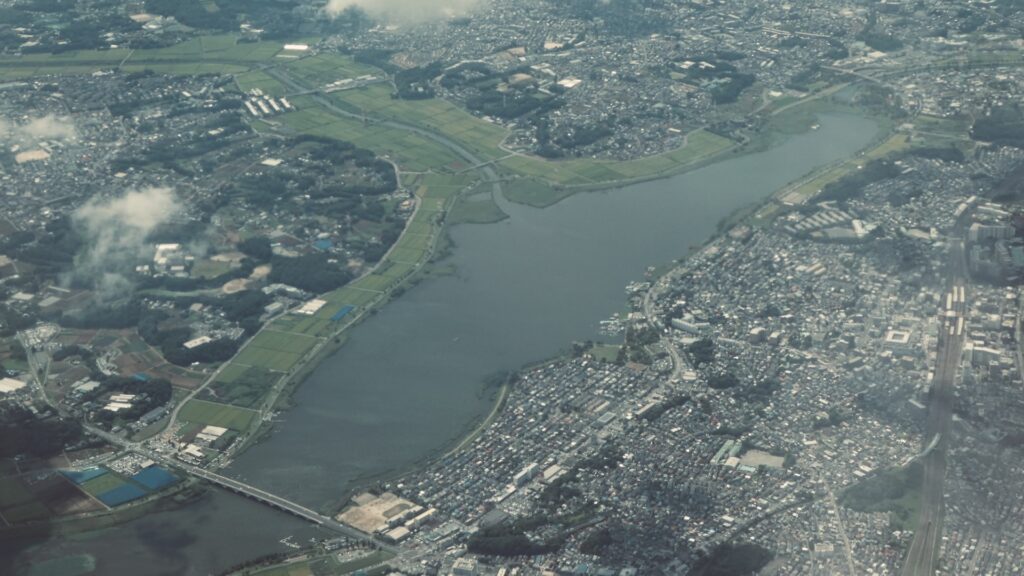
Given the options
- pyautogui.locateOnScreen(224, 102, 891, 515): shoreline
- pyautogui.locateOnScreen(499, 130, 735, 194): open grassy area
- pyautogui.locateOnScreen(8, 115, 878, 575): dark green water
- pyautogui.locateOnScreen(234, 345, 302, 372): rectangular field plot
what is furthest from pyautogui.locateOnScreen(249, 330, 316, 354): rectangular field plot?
pyautogui.locateOnScreen(499, 130, 735, 194): open grassy area

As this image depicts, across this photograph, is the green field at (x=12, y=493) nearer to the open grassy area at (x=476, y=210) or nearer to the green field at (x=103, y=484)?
the green field at (x=103, y=484)

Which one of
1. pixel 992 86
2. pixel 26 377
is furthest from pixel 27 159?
pixel 992 86

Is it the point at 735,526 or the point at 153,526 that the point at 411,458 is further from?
the point at 735,526

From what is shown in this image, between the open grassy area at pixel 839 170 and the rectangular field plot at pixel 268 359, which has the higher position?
the open grassy area at pixel 839 170

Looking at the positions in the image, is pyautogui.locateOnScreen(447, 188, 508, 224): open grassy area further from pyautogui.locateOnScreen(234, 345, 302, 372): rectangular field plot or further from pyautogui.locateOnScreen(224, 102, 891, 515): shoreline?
pyautogui.locateOnScreen(234, 345, 302, 372): rectangular field plot

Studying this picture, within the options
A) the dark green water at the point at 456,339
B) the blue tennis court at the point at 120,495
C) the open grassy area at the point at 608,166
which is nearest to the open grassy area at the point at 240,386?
the dark green water at the point at 456,339

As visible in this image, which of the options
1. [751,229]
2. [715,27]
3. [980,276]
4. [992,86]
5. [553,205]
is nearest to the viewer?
[980,276]
